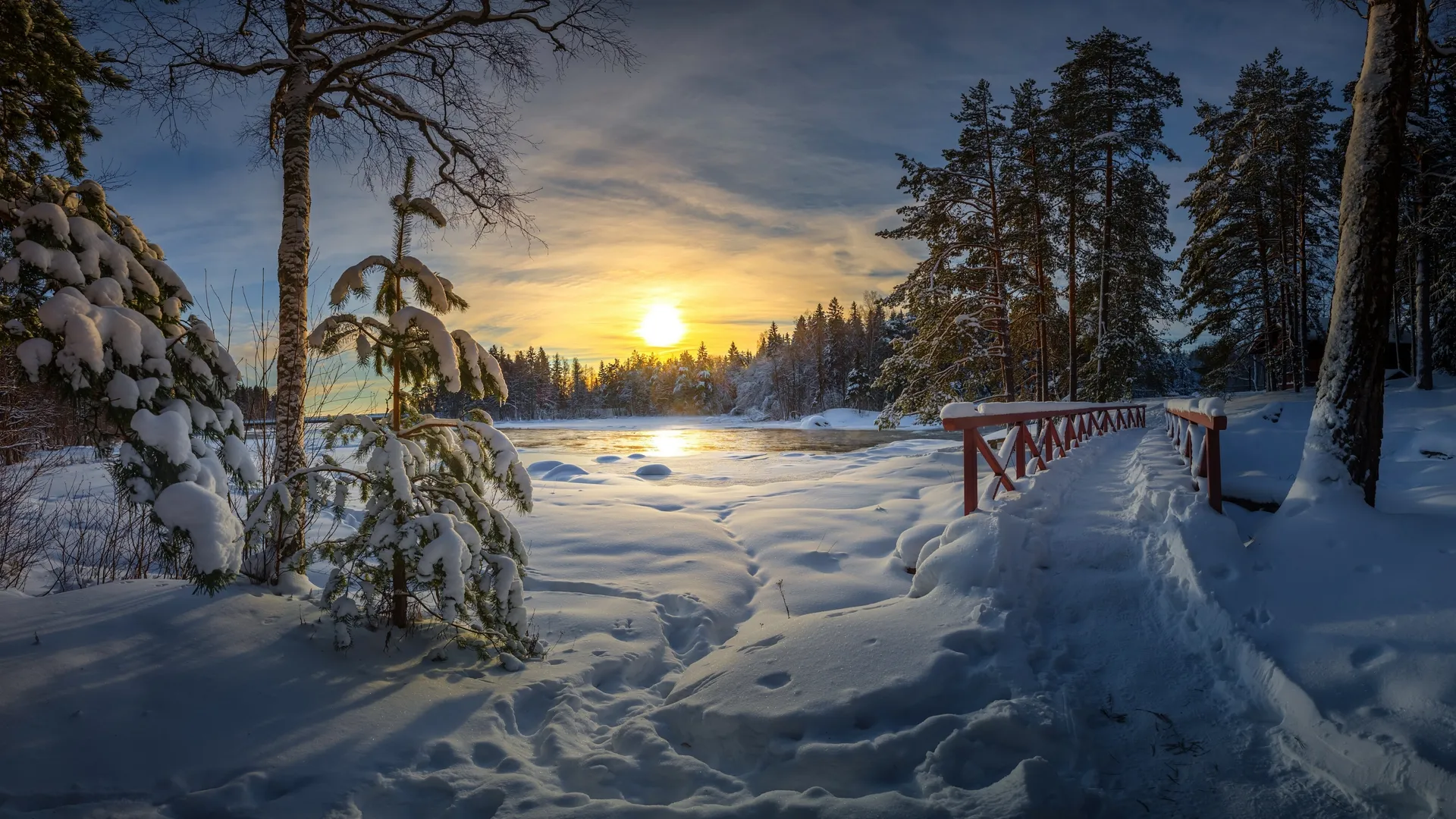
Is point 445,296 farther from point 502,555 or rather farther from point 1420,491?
point 1420,491

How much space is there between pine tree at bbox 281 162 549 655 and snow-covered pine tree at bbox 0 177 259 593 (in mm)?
380

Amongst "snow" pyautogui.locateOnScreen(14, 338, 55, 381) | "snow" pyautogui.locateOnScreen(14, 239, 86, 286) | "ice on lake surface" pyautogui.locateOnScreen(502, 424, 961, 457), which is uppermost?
"snow" pyautogui.locateOnScreen(14, 239, 86, 286)

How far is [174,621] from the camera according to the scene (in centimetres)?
353

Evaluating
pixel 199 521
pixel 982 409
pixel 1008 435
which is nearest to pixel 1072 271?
pixel 1008 435

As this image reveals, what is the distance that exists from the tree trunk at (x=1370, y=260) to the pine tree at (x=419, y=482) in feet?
21.1

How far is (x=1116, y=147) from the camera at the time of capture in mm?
17828

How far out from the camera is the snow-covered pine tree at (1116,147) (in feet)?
57.7

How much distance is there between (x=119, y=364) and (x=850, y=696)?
14.2ft

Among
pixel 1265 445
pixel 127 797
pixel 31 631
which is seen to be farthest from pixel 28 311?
pixel 1265 445

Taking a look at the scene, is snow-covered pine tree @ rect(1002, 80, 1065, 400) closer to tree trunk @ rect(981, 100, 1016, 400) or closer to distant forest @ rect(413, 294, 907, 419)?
tree trunk @ rect(981, 100, 1016, 400)

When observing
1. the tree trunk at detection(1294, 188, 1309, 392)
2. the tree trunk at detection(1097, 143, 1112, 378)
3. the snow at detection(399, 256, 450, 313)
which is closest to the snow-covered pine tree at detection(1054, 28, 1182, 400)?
the tree trunk at detection(1097, 143, 1112, 378)

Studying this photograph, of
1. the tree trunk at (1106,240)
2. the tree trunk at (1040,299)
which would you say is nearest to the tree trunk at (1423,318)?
the tree trunk at (1106,240)

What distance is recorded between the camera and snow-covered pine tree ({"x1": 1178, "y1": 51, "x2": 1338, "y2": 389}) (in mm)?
19547

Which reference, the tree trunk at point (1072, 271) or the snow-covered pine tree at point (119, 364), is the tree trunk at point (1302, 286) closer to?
the tree trunk at point (1072, 271)
